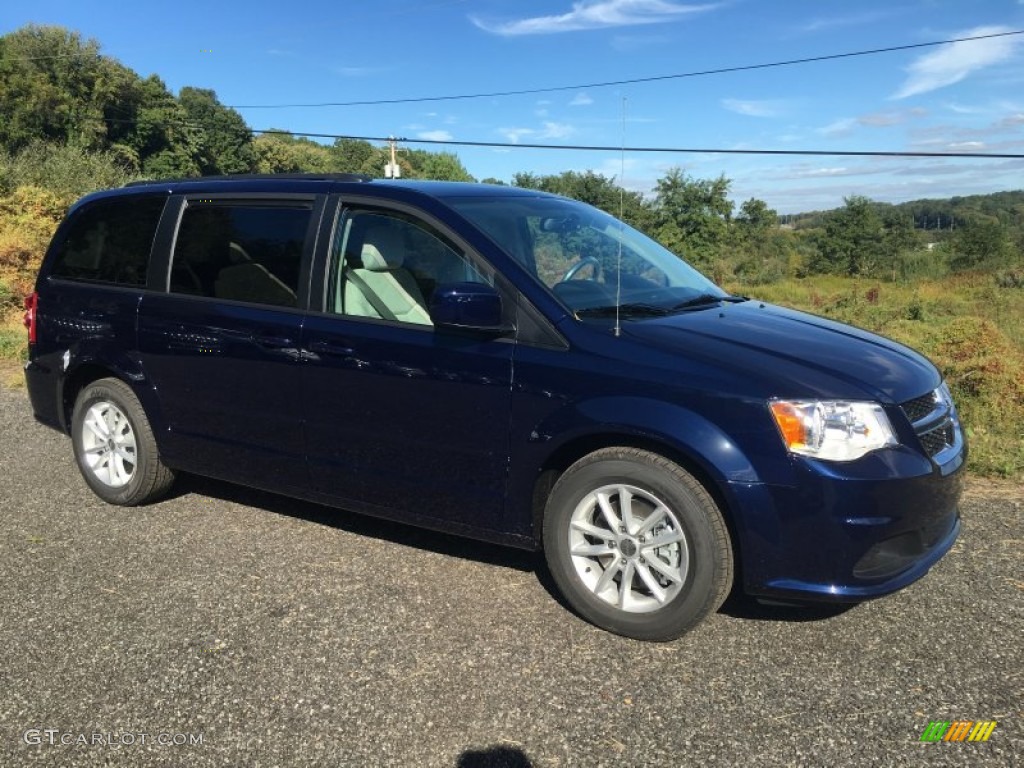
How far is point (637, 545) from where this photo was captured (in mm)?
3129

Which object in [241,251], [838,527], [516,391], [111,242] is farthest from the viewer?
[111,242]

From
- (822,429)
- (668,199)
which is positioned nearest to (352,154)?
(668,199)

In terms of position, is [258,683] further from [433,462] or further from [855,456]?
[855,456]

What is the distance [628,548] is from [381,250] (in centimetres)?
182

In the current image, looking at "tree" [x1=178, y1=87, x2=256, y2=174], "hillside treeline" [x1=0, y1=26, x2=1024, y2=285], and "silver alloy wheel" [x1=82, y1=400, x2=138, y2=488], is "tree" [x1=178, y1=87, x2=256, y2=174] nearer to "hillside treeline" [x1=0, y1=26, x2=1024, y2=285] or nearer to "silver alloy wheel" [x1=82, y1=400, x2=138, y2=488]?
"hillside treeline" [x1=0, y1=26, x2=1024, y2=285]

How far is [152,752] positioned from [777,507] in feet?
7.41

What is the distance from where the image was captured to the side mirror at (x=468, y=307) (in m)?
3.19

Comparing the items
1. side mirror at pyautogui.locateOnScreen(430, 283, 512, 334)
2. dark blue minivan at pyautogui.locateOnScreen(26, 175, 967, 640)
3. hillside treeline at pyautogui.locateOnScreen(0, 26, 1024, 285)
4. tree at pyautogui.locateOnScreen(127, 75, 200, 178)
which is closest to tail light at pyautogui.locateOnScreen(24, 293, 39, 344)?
dark blue minivan at pyautogui.locateOnScreen(26, 175, 967, 640)

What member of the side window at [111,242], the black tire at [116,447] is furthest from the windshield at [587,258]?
the black tire at [116,447]

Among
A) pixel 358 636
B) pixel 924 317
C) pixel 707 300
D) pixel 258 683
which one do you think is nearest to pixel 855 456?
pixel 707 300

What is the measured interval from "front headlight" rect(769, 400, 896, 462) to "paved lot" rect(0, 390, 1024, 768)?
83 cm

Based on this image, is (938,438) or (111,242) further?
(111,242)

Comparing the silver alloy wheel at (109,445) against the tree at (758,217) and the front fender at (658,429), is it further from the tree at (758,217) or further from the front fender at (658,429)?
the tree at (758,217)

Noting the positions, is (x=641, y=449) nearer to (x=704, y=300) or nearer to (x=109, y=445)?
(x=704, y=300)
